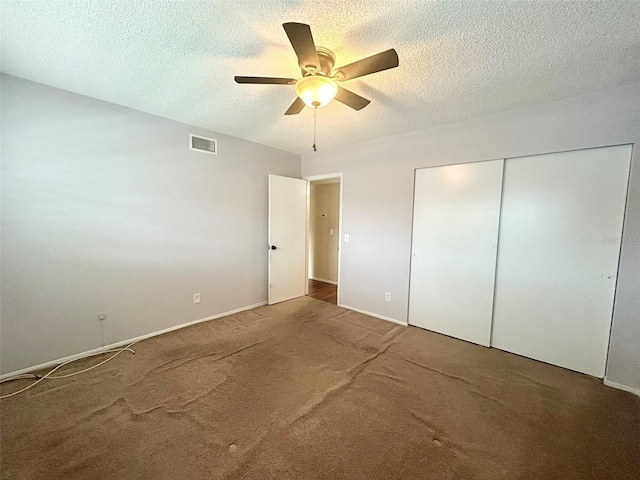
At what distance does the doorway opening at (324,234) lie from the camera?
210 inches

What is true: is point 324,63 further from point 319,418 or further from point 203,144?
point 319,418

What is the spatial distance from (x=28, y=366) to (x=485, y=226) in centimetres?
451

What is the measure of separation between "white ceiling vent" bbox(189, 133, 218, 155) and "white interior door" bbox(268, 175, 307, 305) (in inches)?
34.0

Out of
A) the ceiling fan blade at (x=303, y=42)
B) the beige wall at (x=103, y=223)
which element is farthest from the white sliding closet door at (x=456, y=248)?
the beige wall at (x=103, y=223)

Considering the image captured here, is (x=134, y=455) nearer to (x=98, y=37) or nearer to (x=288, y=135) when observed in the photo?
(x=98, y=37)

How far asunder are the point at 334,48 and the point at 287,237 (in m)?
2.82

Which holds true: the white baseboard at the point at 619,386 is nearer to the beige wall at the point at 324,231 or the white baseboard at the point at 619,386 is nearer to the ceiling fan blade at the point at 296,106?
the ceiling fan blade at the point at 296,106

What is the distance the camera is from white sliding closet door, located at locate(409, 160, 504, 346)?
268cm

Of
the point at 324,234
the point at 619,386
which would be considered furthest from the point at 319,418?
→ the point at 324,234

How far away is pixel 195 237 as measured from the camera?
3.13 m

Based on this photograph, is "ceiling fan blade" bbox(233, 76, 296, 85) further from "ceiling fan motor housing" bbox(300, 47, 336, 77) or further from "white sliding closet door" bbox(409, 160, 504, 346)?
"white sliding closet door" bbox(409, 160, 504, 346)

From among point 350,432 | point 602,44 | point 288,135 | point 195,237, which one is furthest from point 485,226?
point 195,237

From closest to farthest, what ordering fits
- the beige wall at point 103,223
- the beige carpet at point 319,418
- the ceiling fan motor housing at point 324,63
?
the beige carpet at point 319,418 < the ceiling fan motor housing at point 324,63 < the beige wall at point 103,223

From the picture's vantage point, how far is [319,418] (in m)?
1.69
